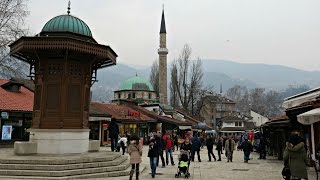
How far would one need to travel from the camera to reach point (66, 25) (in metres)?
15.1

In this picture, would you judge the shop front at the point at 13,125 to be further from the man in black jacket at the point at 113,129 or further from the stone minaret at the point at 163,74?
the stone minaret at the point at 163,74

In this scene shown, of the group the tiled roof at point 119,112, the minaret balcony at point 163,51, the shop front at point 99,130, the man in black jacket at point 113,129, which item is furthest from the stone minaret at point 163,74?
the man in black jacket at point 113,129

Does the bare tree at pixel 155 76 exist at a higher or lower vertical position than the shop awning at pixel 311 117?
higher

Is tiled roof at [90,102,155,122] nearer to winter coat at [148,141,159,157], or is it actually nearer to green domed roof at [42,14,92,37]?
green domed roof at [42,14,92,37]

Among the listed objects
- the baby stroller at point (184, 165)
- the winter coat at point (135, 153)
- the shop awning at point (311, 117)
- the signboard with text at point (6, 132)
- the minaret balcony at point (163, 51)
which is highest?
the minaret balcony at point (163, 51)

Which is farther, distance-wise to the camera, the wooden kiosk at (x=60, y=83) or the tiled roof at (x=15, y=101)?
the tiled roof at (x=15, y=101)

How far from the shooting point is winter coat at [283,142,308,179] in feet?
28.5

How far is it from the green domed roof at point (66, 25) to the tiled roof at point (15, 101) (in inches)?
372

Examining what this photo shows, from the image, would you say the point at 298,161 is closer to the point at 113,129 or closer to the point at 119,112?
the point at 113,129

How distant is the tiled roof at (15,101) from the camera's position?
22844mm

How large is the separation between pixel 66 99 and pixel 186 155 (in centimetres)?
538

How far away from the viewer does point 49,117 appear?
45.6 ft

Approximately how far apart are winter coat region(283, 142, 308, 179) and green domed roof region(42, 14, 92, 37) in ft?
34.1

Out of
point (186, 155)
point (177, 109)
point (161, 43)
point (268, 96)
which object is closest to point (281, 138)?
point (186, 155)
